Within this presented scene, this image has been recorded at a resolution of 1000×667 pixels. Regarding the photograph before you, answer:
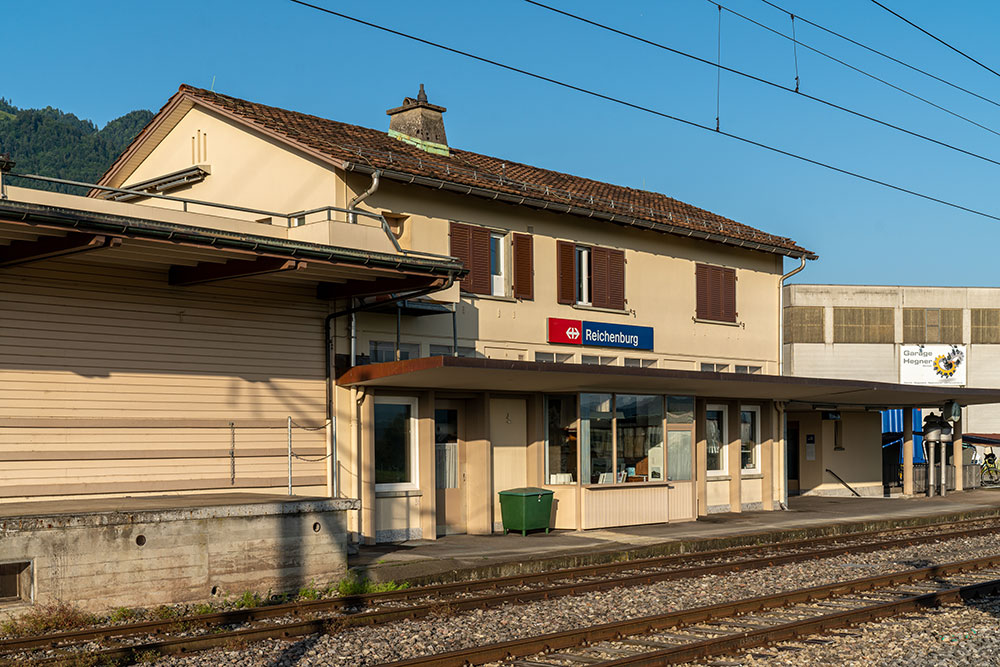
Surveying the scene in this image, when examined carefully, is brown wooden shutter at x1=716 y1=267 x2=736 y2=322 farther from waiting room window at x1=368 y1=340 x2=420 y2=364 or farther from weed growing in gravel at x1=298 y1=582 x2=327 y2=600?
weed growing in gravel at x1=298 y1=582 x2=327 y2=600

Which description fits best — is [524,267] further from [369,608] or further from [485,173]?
[369,608]

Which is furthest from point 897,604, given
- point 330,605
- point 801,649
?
point 330,605

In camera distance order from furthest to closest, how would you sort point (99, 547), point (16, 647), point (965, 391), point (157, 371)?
1. point (965, 391)
2. point (157, 371)
3. point (99, 547)
4. point (16, 647)

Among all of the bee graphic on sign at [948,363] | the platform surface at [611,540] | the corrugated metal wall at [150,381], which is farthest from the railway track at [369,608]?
the bee graphic on sign at [948,363]

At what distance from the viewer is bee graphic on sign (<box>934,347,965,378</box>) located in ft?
184

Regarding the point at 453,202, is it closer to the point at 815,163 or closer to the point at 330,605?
the point at 815,163

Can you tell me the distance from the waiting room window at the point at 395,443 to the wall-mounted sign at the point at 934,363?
43.9 meters

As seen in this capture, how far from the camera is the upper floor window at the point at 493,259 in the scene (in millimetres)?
19094

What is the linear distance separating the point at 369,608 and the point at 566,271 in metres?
10.3

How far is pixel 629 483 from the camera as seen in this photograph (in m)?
20.3

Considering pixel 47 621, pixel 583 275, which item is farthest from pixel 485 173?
pixel 47 621

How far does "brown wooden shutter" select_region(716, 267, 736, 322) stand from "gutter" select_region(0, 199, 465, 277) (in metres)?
10.2

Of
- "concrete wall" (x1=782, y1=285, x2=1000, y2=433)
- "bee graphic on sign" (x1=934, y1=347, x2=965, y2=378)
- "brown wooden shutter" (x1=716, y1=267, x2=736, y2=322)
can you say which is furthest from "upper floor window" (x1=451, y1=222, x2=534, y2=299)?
"bee graphic on sign" (x1=934, y1=347, x2=965, y2=378)

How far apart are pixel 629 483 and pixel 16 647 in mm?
12562
